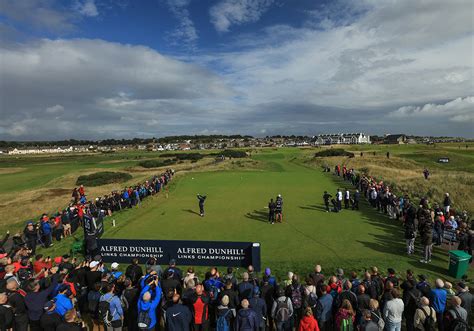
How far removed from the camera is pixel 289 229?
1661 cm

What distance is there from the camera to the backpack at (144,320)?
22.6 feet

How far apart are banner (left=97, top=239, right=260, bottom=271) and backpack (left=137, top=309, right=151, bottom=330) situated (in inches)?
186

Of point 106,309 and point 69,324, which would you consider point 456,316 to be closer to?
point 106,309

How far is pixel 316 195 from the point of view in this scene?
25.5 m

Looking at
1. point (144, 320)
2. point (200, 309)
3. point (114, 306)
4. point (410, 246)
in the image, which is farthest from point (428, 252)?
point (114, 306)

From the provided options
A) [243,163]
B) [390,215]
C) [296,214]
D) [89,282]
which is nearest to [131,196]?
[296,214]

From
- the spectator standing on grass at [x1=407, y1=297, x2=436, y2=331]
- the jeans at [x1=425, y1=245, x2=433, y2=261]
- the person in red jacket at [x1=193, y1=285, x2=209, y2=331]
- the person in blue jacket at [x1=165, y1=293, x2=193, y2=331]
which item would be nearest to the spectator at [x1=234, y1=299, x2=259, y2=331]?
the person in red jacket at [x1=193, y1=285, x2=209, y2=331]

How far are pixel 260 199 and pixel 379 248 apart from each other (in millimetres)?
11679

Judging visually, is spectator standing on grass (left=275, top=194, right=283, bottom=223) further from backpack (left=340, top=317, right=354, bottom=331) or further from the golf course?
backpack (left=340, top=317, right=354, bottom=331)

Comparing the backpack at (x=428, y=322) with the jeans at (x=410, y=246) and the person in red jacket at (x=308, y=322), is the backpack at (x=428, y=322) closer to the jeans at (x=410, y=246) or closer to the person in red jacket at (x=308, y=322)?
the person in red jacket at (x=308, y=322)

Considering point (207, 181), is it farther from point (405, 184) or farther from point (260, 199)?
point (405, 184)

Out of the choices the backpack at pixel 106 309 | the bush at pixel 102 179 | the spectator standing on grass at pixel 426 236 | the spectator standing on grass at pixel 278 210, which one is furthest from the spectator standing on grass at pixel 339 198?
the bush at pixel 102 179

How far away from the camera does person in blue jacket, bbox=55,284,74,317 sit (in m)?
6.89

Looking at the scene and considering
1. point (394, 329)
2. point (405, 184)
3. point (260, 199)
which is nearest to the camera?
point (394, 329)
